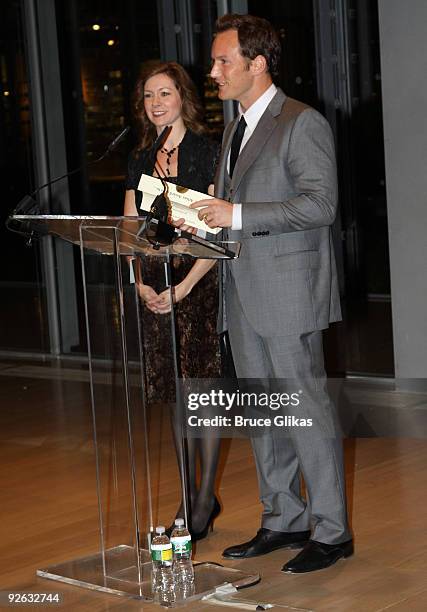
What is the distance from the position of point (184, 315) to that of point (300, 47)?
13.4 feet

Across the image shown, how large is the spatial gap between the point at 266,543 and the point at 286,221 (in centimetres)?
113

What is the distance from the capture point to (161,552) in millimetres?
3260

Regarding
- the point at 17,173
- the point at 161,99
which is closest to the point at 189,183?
the point at 161,99

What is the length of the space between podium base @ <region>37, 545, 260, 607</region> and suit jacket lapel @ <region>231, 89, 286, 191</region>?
1.22 m

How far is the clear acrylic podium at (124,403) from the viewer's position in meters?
3.37

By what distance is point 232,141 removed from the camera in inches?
145

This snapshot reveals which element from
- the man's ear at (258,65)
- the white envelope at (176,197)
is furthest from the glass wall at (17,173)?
the white envelope at (176,197)

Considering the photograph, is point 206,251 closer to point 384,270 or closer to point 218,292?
point 218,292

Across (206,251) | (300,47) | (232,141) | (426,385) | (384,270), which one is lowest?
(426,385)

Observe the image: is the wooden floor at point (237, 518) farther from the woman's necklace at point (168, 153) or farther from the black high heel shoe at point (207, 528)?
the woman's necklace at point (168, 153)

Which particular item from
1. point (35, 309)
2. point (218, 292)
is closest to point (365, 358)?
point (35, 309)

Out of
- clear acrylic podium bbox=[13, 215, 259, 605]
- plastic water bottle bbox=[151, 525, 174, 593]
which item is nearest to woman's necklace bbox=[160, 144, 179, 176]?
clear acrylic podium bbox=[13, 215, 259, 605]

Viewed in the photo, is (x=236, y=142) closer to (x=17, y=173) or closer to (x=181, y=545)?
(x=181, y=545)

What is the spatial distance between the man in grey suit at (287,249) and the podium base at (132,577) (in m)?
0.23
